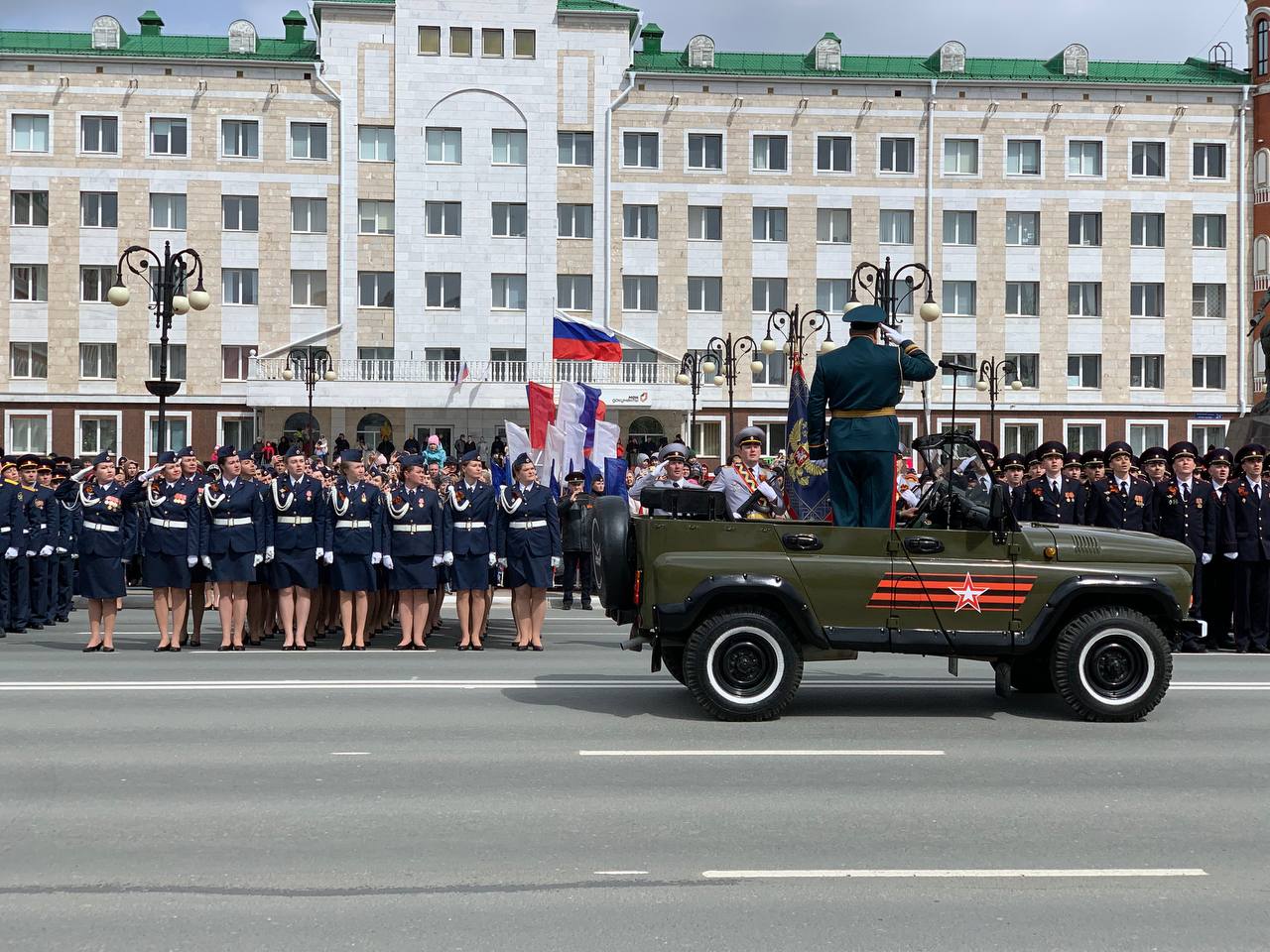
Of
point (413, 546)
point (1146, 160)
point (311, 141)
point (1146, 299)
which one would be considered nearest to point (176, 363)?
point (311, 141)

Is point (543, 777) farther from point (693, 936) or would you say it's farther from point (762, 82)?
point (762, 82)

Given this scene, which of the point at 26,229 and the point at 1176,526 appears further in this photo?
the point at 26,229

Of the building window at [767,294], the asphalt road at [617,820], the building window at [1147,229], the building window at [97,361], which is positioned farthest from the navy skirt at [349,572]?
the building window at [1147,229]

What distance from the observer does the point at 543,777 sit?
8.22 m

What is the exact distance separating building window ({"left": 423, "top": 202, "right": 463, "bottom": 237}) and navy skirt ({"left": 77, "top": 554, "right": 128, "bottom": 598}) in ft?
144

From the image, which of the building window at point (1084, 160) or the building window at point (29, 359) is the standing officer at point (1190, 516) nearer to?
the building window at point (1084, 160)

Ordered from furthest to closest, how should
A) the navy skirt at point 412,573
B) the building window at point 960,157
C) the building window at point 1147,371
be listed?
the building window at point 1147,371 → the building window at point 960,157 → the navy skirt at point 412,573

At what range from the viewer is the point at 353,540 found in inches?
617

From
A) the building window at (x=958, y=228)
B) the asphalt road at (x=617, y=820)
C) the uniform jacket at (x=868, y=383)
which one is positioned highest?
the building window at (x=958, y=228)

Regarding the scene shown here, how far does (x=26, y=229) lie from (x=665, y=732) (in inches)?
2132

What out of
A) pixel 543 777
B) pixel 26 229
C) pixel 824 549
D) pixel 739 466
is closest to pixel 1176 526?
pixel 739 466

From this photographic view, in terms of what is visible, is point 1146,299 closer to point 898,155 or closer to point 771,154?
point 898,155

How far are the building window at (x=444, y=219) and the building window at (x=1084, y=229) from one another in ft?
84.2

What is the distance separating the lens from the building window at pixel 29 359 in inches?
2233
